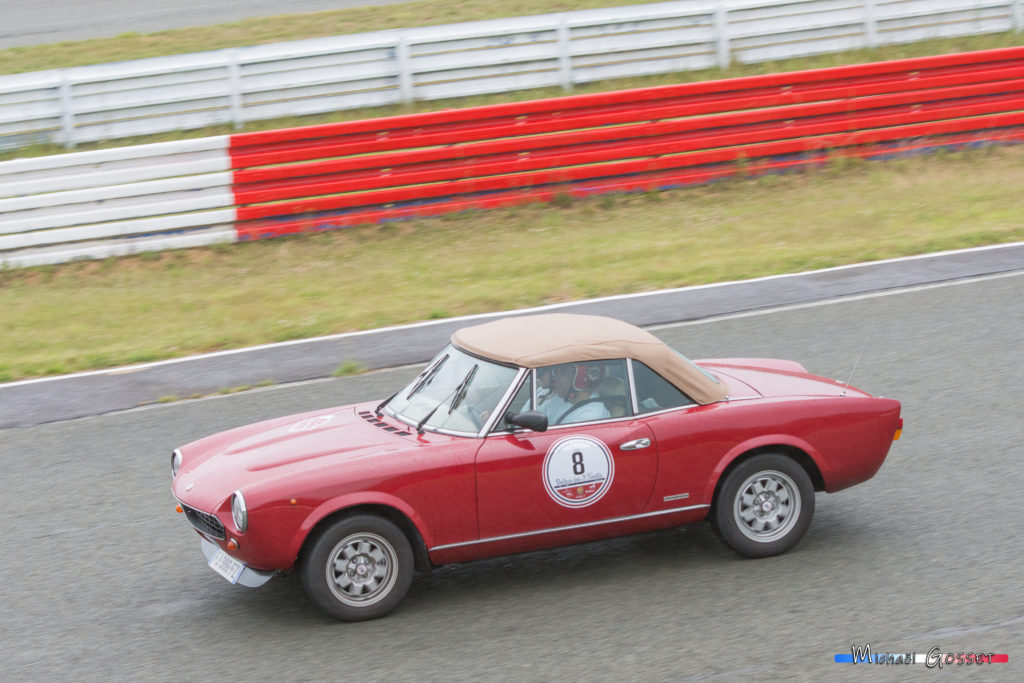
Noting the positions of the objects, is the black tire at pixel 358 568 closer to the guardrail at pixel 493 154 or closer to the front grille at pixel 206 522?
the front grille at pixel 206 522

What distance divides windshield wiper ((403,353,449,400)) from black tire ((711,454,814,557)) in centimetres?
164

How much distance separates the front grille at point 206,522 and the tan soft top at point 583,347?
62.1 inches

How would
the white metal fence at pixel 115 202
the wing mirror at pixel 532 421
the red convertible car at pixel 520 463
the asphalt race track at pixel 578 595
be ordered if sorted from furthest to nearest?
the white metal fence at pixel 115 202, the wing mirror at pixel 532 421, the red convertible car at pixel 520 463, the asphalt race track at pixel 578 595

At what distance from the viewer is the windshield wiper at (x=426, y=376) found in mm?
6262

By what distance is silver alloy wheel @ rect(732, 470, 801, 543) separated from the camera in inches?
234

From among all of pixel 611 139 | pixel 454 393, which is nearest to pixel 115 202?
pixel 611 139

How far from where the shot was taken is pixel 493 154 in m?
14.3

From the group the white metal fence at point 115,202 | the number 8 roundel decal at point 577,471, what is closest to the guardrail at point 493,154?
the white metal fence at point 115,202

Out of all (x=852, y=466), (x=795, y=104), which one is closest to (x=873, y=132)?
(x=795, y=104)

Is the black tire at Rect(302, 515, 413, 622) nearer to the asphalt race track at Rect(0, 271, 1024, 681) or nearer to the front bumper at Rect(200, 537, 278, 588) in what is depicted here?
the asphalt race track at Rect(0, 271, 1024, 681)

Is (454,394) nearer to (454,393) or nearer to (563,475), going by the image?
(454,393)

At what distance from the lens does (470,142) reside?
14.2 meters

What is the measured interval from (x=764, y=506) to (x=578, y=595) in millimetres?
1101

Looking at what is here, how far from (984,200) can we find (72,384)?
1072 cm
